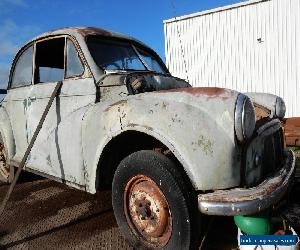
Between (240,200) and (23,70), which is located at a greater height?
(23,70)

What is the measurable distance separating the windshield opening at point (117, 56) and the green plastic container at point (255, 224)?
1.91 m

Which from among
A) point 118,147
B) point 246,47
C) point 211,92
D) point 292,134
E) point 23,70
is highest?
point 246,47

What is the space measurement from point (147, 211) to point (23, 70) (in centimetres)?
273

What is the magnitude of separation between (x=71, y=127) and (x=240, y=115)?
1646 millimetres

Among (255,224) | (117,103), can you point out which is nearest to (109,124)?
(117,103)

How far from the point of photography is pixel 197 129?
2178 mm

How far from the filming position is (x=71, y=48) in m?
3.53

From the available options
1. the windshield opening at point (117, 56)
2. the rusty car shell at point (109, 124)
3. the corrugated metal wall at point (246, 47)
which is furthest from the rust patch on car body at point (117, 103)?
the corrugated metal wall at point (246, 47)

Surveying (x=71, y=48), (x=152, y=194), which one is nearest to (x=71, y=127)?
(x=71, y=48)

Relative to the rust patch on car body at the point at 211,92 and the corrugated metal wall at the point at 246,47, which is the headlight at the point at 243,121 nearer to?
the rust patch on car body at the point at 211,92

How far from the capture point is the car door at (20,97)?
4.11m

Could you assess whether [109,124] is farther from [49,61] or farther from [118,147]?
[49,61]

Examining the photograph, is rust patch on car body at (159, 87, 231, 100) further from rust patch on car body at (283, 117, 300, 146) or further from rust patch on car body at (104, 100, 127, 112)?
rust patch on car body at (283, 117, 300, 146)

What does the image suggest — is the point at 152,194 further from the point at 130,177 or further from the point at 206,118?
the point at 206,118
